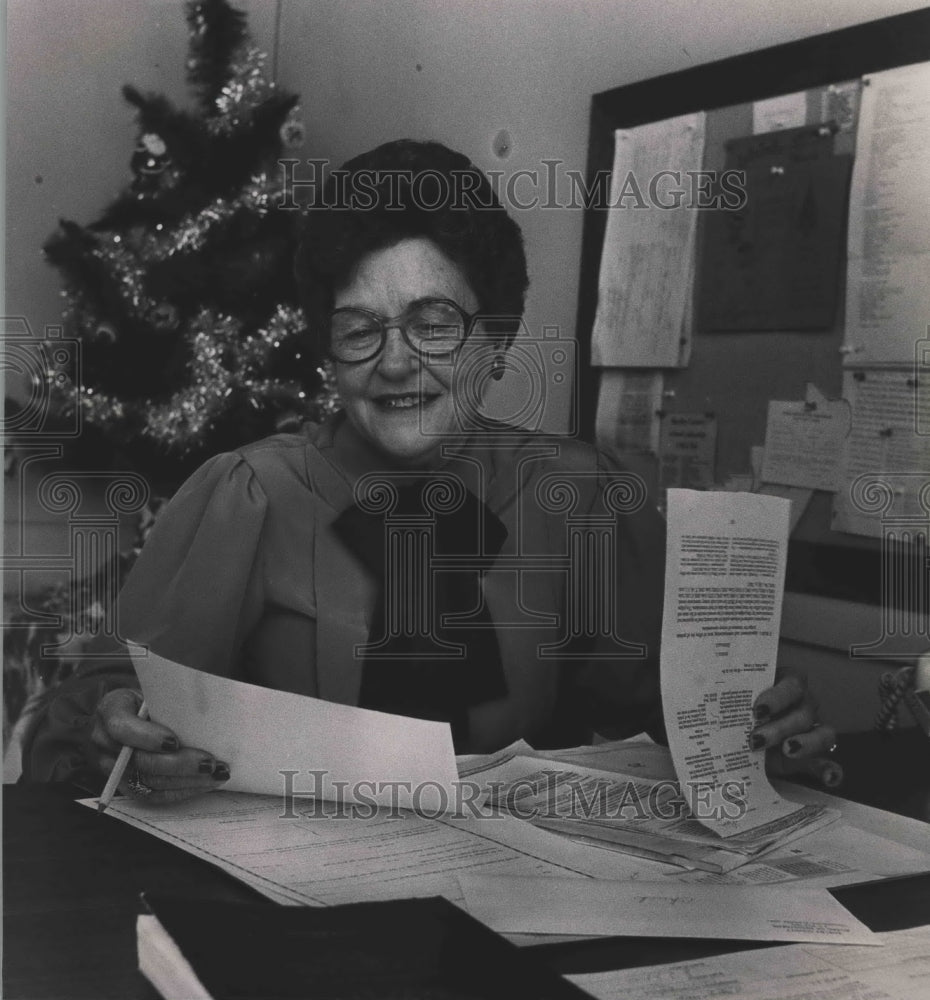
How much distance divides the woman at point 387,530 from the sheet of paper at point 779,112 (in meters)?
0.26

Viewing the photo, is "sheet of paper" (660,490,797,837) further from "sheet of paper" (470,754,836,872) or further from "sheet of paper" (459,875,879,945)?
"sheet of paper" (459,875,879,945)

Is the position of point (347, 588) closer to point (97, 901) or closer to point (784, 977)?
point (97, 901)

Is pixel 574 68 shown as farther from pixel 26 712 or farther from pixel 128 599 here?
pixel 26 712

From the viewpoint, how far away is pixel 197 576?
102 centimetres

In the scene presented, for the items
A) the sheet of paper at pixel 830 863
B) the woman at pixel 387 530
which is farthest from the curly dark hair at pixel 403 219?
the sheet of paper at pixel 830 863

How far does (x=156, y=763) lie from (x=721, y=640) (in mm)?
496

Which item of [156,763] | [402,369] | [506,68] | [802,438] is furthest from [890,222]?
[156,763]

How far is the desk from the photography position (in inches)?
30.8

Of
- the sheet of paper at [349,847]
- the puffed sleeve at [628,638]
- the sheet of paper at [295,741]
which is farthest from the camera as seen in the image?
the puffed sleeve at [628,638]

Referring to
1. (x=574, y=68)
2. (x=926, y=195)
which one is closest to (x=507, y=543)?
(x=574, y=68)

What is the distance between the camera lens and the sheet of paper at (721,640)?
1064 mm

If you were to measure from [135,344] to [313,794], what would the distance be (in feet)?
1.35

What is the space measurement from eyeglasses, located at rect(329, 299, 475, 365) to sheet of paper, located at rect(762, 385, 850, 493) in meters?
0.32

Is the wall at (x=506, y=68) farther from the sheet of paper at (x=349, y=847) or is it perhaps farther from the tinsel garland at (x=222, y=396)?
the sheet of paper at (x=349, y=847)
